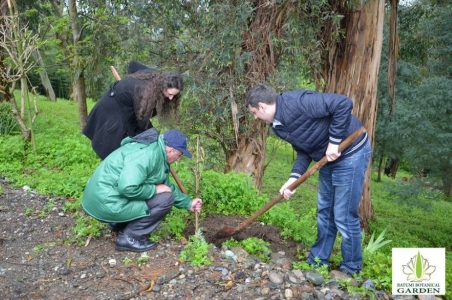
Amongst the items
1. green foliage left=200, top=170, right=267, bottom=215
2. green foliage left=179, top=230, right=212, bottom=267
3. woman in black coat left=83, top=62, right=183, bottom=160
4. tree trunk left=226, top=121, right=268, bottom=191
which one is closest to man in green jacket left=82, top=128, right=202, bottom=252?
green foliage left=179, top=230, right=212, bottom=267

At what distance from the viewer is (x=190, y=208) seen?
411cm

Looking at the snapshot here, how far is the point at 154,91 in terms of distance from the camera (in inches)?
157

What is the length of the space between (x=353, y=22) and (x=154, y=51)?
326 centimetres

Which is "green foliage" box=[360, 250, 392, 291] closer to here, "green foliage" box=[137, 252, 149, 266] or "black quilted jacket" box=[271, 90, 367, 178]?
"black quilted jacket" box=[271, 90, 367, 178]

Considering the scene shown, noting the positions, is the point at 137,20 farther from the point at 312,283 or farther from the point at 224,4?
the point at 312,283

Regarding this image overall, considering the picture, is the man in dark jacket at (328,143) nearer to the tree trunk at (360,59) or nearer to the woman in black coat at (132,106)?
the woman in black coat at (132,106)

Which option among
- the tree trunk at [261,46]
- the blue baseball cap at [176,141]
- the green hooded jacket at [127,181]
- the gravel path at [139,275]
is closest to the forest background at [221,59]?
the tree trunk at [261,46]

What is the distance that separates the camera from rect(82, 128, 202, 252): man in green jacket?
11.6ft

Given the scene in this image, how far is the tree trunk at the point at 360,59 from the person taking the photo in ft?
21.9

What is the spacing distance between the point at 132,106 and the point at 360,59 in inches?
164

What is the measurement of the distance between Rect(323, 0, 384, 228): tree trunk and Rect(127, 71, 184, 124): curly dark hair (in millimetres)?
3729

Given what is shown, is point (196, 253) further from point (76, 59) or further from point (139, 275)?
point (76, 59)

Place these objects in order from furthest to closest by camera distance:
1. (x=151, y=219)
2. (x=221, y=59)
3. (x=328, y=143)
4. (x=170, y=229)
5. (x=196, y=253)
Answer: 1. (x=221, y=59)
2. (x=170, y=229)
3. (x=151, y=219)
4. (x=196, y=253)
5. (x=328, y=143)

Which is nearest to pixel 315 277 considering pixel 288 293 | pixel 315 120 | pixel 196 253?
pixel 288 293
